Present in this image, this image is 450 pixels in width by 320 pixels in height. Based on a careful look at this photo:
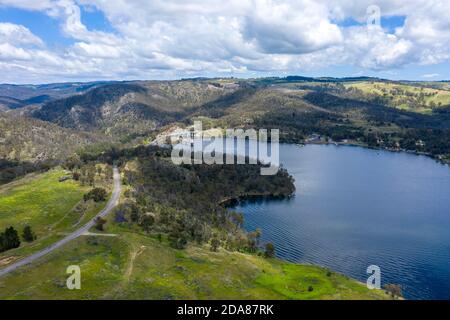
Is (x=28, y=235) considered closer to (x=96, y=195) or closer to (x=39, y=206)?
(x=39, y=206)

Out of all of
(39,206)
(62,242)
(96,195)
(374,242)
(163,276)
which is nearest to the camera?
(163,276)

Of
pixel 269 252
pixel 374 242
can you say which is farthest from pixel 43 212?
pixel 374 242

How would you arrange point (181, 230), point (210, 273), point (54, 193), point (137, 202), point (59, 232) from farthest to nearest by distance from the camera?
point (54, 193) → point (137, 202) → point (181, 230) → point (59, 232) → point (210, 273)

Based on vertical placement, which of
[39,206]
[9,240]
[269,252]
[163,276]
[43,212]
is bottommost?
[269,252]

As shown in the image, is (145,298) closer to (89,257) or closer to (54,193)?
(89,257)
